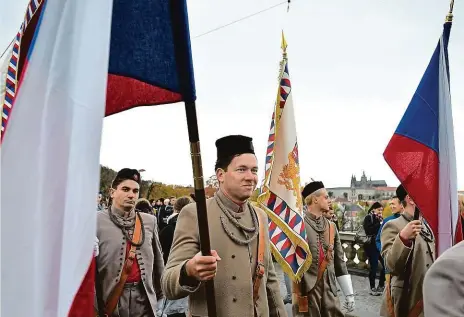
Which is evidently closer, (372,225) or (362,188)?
(372,225)

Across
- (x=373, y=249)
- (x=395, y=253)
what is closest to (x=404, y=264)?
(x=395, y=253)

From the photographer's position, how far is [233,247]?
125 inches

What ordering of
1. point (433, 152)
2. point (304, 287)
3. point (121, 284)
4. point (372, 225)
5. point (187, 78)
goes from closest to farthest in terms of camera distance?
point (187, 78) < point (433, 152) < point (121, 284) < point (304, 287) < point (372, 225)

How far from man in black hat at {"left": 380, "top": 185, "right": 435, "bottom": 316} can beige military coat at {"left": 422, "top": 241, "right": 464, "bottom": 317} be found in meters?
2.57

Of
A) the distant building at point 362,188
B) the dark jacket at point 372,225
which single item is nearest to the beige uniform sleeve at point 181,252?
the dark jacket at point 372,225

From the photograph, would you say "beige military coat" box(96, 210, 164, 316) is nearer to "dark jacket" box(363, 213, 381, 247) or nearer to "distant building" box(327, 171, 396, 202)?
"dark jacket" box(363, 213, 381, 247)

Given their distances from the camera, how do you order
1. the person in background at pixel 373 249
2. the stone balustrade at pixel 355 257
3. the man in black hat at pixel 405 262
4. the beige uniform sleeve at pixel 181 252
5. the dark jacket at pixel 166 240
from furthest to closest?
the stone balustrade at pixel 355 257, the person in background at pixel 373 249, the dark jacket at pixel 166 240, the man in black hat at pixel 405 262, the beige uniform sleeve at pixel 181 252

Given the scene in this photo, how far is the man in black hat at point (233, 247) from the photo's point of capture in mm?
2982

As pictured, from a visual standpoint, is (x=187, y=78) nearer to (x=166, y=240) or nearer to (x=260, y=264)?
(x=260, y=264)

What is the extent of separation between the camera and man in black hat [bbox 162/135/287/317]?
9.78ft

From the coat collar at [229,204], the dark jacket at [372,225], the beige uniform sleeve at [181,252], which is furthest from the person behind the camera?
the dark jacket at [372,225]

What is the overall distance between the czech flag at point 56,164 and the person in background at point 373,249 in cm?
925

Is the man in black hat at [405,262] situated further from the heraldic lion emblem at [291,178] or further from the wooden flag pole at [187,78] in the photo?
the wooden flag pole at [187,78]

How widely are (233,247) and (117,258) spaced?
1668 mm
